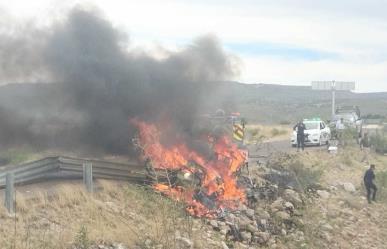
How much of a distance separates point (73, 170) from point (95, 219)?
272cm

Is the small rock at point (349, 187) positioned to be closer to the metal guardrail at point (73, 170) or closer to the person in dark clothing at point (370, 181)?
the person in dark clothing at point (370, 181)

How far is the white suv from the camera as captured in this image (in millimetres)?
31172

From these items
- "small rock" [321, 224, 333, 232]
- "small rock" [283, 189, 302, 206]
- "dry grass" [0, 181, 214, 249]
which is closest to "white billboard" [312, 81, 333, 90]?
"small rock" [283, 189, 302, 206]

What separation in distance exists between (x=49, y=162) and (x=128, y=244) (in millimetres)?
3684

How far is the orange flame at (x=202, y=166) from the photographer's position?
1236cm

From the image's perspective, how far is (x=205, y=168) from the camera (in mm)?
13453

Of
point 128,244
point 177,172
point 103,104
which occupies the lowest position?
point 128,244

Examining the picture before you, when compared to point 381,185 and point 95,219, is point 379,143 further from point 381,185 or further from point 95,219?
point 95,219

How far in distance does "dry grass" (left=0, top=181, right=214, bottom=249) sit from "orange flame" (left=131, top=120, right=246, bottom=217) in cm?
59

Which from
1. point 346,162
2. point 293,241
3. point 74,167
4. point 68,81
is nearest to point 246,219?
point 293,241

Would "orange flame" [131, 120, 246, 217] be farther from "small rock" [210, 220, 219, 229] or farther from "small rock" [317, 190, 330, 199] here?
"small rock" [317, 190, 330, 199]

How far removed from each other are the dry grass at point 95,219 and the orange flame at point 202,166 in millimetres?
594

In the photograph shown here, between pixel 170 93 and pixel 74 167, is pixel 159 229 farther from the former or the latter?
pixel 170 93

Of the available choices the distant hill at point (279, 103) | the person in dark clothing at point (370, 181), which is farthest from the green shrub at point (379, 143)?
the person in dark clothing at point (370, 181)
